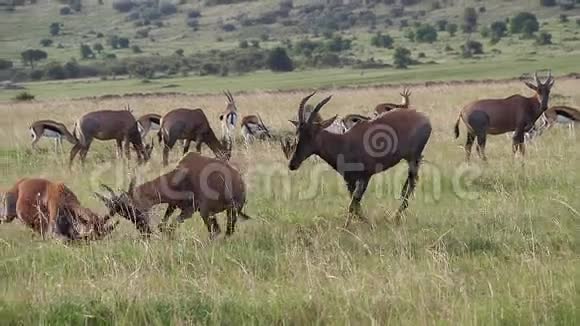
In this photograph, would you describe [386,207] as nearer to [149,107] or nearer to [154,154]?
[154,154]

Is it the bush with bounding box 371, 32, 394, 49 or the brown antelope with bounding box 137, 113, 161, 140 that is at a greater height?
the brown antelope with bounding box 137, 113, 161, 140

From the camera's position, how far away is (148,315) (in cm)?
618

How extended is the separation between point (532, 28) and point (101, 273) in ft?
239

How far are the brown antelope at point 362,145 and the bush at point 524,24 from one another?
68130 millimetres

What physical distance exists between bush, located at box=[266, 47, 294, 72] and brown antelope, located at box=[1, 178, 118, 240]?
56.3 metres

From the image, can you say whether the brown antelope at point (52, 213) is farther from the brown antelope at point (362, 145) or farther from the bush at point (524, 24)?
the bush at point (524, 24)

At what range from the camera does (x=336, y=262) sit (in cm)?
766

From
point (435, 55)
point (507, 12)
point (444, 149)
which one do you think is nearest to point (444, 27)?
point (507, 12)

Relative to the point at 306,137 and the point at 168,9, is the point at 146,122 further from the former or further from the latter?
the point at 168,9

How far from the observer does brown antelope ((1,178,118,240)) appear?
8.89 m

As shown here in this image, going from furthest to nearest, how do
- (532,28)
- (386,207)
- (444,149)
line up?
(532,28), (444,149), (386,207)

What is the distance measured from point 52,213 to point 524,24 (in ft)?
237

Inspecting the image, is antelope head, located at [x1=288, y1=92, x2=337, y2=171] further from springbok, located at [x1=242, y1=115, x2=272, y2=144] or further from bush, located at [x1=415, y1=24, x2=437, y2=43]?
bush, located at [x1=415, y1=24, x2=437, y2=43]

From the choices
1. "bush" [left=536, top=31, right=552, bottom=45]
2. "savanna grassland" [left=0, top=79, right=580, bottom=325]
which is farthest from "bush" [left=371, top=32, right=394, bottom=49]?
"savanna grassland" [left=0, top=79, right=580, bottom=325]
